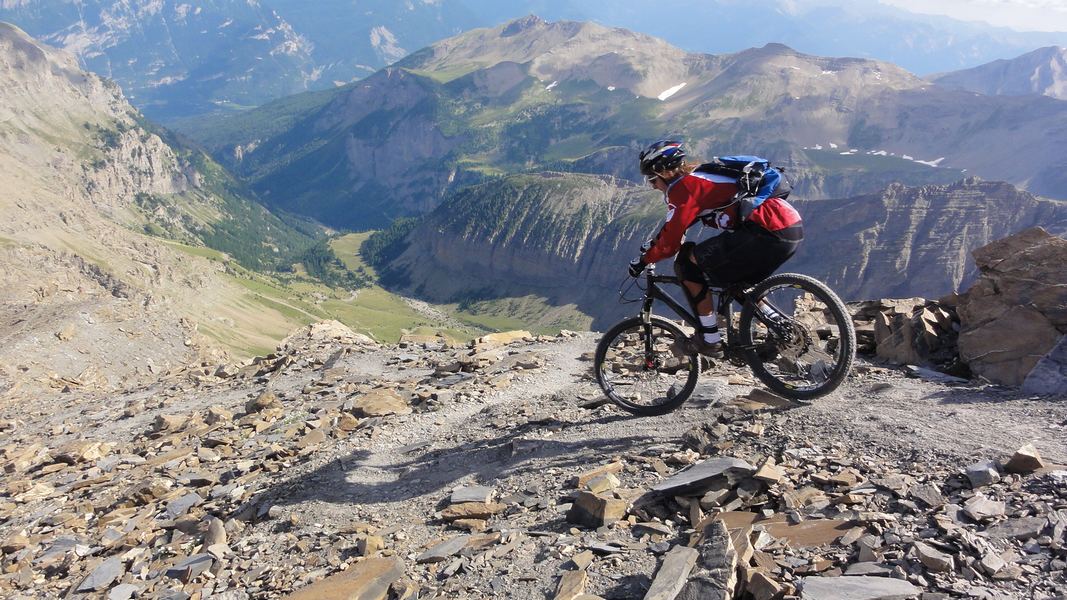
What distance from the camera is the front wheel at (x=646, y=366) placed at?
1143 cm

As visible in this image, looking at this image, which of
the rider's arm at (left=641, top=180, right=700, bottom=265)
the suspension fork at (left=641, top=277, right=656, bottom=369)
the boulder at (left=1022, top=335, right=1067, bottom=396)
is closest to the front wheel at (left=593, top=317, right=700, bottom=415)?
the suspension fork at (left=641, top=277, right=656, bottom=369)

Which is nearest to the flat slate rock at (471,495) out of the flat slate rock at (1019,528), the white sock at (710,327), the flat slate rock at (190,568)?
the flat slate rock at (190,568)

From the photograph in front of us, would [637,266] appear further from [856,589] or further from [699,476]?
[856,589]

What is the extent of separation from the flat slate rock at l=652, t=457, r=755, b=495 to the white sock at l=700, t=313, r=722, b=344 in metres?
2.69

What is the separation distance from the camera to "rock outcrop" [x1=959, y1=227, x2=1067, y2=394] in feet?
38.2

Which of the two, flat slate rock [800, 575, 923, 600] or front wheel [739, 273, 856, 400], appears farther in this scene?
front wheel [739, 273, 856, 400]

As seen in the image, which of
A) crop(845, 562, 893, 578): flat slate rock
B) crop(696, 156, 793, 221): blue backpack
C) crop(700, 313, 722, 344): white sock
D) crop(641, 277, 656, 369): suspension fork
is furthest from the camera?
crop(641, 277, 656, 369): suspension fork

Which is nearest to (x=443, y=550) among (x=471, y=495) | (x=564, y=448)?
(x=471, y=495)

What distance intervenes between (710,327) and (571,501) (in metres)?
3.79

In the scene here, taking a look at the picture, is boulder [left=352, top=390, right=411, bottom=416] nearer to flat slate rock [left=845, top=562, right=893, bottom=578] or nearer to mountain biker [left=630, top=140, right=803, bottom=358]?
mountain biker [left=630, top=140, right=803, bottom=358]

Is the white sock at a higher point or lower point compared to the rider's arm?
lower

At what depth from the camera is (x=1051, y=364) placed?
11070 millimetres

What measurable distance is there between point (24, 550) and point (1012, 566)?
14186mm

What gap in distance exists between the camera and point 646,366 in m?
12.1
